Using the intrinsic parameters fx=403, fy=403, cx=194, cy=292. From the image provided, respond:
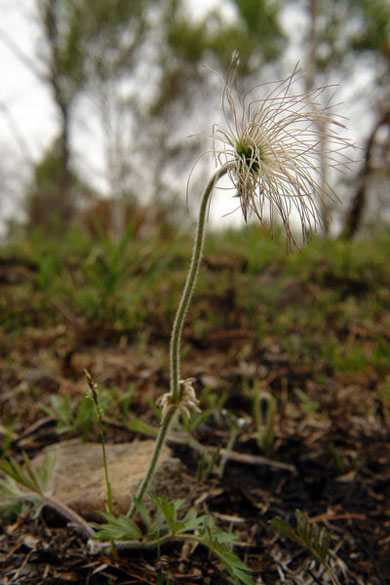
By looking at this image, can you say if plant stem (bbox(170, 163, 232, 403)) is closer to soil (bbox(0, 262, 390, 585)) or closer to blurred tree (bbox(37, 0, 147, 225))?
soil (bbox(0, 262, 390, 585))

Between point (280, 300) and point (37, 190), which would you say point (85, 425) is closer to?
point (280, 300)

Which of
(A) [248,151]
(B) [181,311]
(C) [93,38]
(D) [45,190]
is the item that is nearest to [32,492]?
(B) [181,311]

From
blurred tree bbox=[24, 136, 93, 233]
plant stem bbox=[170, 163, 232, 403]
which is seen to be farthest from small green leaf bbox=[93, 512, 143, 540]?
blurred tree bbox=[24, 136, 93, 233]

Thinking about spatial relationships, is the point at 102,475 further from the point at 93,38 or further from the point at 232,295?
the point at 93,38

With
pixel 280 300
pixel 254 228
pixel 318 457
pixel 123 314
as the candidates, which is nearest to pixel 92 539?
pixel 318 457

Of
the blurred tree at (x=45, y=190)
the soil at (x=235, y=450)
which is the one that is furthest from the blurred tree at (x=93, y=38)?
the soil at (x=235, y=450)

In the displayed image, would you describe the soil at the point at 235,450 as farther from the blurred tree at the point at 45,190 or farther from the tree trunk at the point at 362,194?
the blurred tree at the point at 45,190
